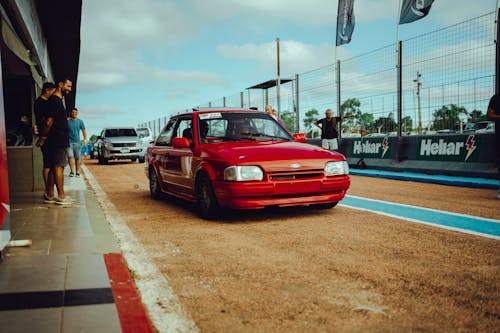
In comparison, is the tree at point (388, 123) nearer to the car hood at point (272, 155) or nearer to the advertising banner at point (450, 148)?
the advertising banner at point (450, 148)

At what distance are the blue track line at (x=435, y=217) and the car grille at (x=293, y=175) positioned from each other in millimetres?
1187

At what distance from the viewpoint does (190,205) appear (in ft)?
26.2

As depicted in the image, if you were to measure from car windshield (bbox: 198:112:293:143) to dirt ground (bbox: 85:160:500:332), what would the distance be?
3.71 feet

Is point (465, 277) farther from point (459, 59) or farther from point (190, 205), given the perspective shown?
point (459, 59)

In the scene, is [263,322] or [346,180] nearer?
[263,322]

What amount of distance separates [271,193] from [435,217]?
2.12 metres

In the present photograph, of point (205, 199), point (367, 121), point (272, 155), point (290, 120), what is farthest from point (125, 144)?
point (272, 155)

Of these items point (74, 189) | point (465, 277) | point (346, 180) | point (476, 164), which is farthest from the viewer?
point (476, 164)

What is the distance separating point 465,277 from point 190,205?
5019 mm

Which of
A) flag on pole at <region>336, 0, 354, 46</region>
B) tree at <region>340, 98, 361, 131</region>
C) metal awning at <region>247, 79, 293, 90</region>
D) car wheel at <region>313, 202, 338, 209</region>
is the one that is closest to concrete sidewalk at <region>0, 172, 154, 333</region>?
car wheel at <region>313, 202, 338, 209</region>

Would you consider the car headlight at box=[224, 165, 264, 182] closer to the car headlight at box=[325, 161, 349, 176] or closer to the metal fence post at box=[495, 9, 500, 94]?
the car headlight at box=[325, 161, 349, 176]

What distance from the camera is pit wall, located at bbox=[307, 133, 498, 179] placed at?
10414 mm

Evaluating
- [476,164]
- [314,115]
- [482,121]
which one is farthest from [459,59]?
[314,115]

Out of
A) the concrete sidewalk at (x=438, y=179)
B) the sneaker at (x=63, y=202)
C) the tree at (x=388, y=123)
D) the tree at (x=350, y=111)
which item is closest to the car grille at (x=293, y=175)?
the sneaker at (x=63, y=202)
